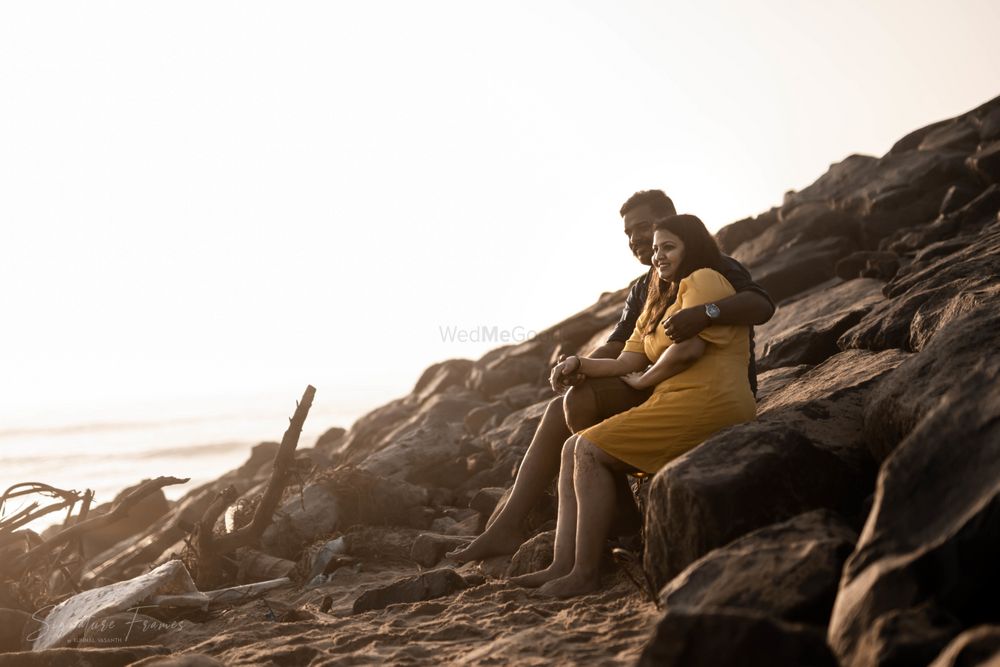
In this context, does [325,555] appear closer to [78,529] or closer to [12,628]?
[12,628]

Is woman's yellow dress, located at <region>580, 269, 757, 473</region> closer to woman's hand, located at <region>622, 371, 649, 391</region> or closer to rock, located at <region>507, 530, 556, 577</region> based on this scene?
woman's hand, located at <region>622, 371, 649, 391</region>

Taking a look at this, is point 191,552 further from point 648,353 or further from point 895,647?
point 895,647

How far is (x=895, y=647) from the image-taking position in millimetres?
2787

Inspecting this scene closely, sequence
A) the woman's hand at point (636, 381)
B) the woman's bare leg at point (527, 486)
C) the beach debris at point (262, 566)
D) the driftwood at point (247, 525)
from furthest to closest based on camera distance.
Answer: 1. the driftwood at point (247, 525)
2. the beach debris at point (262, 566)
3. the woman's bare leg at point (527, 486)
4. the woman's hand at point (636, 381)

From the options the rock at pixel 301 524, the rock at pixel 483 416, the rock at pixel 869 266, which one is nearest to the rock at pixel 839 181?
the rock at pixel 869 266

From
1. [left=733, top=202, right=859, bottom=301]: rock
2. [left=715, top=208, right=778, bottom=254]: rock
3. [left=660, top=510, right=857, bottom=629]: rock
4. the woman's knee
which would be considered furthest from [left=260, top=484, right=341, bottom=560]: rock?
[left=715, top=208, right=778, bottom=254]: rock

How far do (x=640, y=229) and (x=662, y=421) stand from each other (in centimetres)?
209

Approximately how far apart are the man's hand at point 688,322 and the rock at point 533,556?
1.90 m

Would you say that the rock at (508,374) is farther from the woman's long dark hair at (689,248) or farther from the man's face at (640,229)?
the woman's long dark hair at (689,248)

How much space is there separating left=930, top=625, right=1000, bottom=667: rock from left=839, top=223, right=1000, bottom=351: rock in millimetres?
2611

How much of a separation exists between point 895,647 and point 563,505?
2.67 meters

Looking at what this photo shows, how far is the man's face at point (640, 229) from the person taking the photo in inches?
258

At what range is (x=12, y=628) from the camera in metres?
7.32

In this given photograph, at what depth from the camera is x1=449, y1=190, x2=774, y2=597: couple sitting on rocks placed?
16.6 ft
